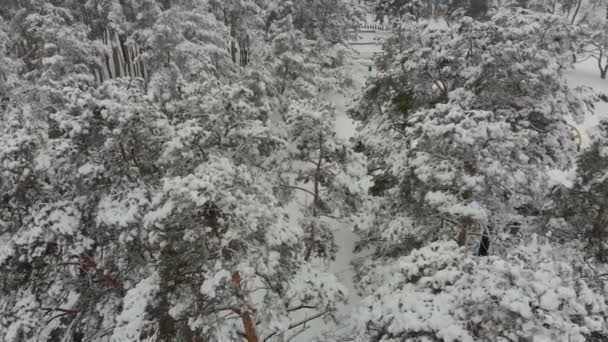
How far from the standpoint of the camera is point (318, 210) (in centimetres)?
1122

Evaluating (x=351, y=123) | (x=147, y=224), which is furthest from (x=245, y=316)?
(x=351, y=123)

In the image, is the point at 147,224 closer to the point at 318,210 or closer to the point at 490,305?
the point at 490,305

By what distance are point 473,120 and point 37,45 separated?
22.7 m

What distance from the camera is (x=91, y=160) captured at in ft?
27.8

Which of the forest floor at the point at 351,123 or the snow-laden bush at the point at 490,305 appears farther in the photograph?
the forest floor at the point at 351,123

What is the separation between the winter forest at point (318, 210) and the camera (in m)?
5.94

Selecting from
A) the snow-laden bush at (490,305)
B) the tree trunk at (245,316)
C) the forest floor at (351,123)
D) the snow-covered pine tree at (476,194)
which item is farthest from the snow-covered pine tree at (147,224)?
the forest floor at (351,123)

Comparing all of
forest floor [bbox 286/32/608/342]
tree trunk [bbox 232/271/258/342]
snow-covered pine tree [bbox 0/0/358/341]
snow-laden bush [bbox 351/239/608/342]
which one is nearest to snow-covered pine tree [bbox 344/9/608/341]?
snow-laden bush [bbox 351/239/608/342]

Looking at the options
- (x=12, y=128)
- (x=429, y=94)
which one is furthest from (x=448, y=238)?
(x=12, y=128)

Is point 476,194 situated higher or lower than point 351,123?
higher

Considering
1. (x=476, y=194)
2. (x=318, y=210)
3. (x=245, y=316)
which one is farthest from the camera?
(x=318, y=210)

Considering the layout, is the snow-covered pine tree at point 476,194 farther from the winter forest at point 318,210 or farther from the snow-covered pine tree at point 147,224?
the snow-covered pine tree at point 147,224

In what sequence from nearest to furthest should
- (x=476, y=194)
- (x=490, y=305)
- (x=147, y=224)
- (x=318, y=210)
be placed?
1. (x=490, y=305)
2. (x=147, y=224)
3. (x=476, y=194)
4. (x=318, y=210)

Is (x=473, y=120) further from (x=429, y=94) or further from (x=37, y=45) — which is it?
(x=37, y=45)
